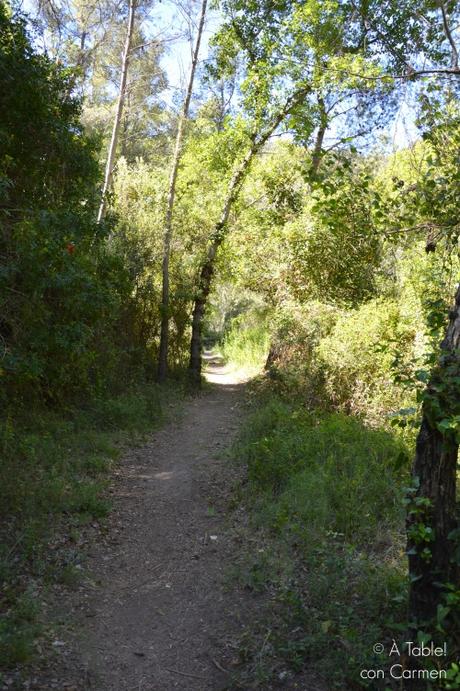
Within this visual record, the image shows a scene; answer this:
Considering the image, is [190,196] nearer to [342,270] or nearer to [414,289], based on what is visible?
[342,270]

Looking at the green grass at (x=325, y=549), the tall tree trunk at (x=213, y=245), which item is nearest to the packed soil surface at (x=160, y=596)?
the green grass at (x=325, y=549)

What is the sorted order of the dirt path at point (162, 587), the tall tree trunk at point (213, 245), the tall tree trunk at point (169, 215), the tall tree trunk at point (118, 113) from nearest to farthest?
the dirt path at point (162, 587)
the tall tree trunk at point (118, 113)
the tall tree trunk at point (169, 215)
the tall tree trunk at point (213, 245)

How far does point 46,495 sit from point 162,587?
196cm

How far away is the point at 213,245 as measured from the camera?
1580 centimetres

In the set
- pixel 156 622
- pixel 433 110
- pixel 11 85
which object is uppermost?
pixel 11 85

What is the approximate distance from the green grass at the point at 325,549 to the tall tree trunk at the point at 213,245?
763 cm

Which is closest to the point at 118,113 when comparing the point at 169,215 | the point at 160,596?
the point at 169,215

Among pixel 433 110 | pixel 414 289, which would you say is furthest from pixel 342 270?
pixel 433 110

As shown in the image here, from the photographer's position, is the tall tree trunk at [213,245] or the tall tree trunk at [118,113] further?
the tall tree trunk at [213,245]

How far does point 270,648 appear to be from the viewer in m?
4.22

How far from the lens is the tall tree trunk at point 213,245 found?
48.9 feet

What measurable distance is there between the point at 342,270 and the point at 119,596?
1139cm

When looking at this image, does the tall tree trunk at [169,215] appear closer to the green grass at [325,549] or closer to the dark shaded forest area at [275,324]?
the dark shaded forest area at [275,324]

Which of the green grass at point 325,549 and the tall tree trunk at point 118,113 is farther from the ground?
the tall tree trunk at point 118,113
